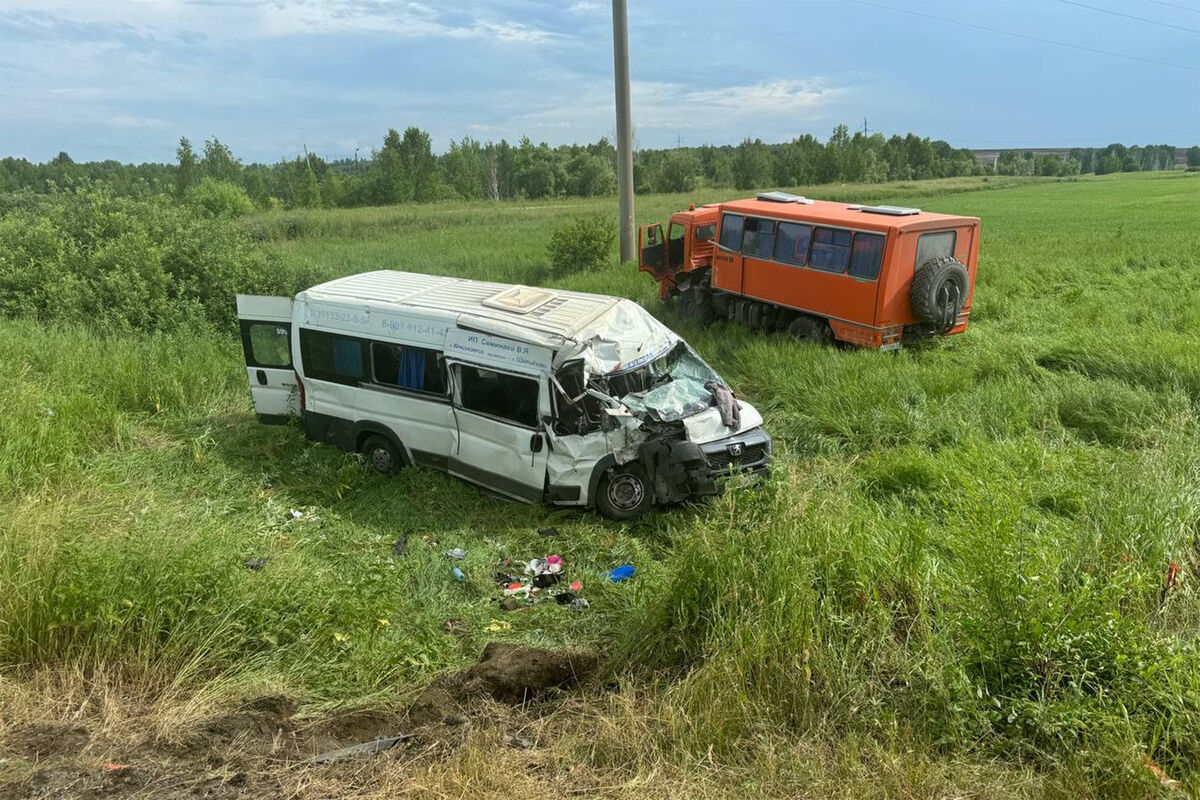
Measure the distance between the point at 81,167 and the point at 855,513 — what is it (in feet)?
389

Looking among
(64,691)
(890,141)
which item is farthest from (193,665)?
(890,141)

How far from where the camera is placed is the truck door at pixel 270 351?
9477 millimetres

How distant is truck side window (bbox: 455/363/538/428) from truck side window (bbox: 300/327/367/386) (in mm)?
1422

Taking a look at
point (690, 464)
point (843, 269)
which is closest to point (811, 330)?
point (843, 269)

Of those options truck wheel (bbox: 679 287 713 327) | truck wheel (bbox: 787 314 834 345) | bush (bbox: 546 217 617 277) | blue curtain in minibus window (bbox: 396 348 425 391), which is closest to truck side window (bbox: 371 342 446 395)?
blue curtain in minibus window (bbox: 396 348 425 391)

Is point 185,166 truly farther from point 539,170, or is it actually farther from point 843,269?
point 843,269

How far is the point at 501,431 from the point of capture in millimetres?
7824

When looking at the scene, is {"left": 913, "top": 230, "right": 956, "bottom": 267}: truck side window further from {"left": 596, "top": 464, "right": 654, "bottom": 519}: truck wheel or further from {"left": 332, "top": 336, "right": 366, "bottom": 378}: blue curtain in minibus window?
{"left": 332, "top": 336, "right": 366, "bottom": 378}: blue curtain in minibus window

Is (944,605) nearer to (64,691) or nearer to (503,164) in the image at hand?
(64,691)

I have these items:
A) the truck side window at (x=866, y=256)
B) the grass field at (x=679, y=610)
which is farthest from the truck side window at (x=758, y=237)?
the grass field at (x=679, y=610)

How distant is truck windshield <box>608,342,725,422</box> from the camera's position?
767cm

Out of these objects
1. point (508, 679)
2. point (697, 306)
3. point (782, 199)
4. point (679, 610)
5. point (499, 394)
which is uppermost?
point (782, 199)

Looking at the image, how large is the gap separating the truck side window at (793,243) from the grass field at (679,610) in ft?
14.3

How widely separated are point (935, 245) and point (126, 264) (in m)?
15.3
